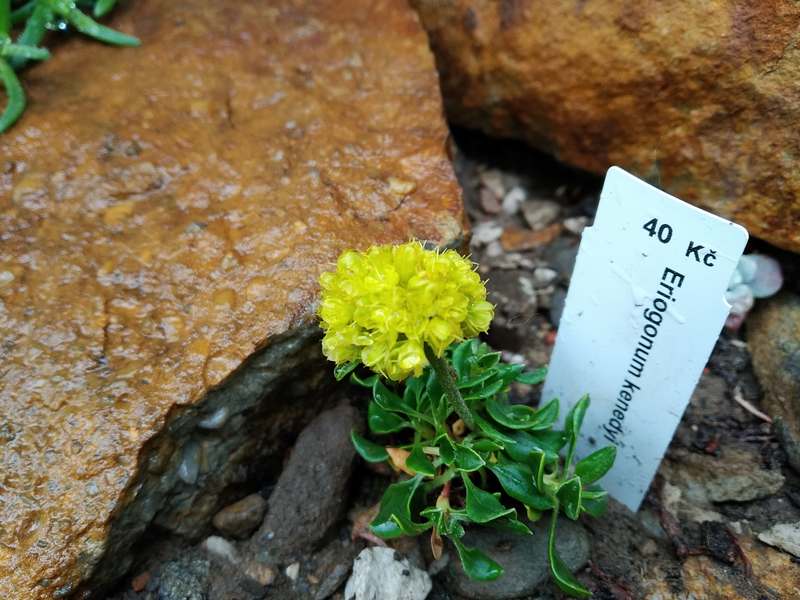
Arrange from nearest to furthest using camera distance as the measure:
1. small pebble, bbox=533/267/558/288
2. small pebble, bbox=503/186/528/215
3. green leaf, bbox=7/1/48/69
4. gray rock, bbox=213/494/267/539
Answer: gray rock, bbox=213/494/267/539
green leaf, bbox=7/1/48/69
small pebble, bbox=533/267/558/288
small pebble, bbox=503/186/528/215

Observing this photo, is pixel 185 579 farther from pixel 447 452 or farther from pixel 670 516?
pixel 670 516

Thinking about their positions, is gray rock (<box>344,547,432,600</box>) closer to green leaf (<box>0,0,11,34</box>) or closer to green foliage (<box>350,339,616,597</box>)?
green foliage (<box>350,339,616,597</box>)

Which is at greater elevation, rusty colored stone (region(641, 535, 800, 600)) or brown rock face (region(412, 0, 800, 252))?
brown rock face (region(412, 0, 800, 252))

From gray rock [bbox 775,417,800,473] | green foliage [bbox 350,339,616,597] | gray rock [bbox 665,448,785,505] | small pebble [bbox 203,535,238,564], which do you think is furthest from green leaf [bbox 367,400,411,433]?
gray rock [bbox 775,417,800,473]

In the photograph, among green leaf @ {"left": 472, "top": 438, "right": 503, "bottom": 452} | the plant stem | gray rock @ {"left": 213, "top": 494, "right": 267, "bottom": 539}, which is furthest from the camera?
gray rock @ {"left": 213, "top": 494, "right": 267, "bottom": 539}

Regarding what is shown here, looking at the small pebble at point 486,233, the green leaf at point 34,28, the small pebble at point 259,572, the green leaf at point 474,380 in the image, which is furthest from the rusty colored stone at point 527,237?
the green leaf at point 34,28

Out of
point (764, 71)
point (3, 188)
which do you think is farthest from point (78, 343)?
point (764, 71)

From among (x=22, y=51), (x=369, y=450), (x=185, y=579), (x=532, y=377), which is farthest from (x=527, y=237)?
(x=22, y=51)
